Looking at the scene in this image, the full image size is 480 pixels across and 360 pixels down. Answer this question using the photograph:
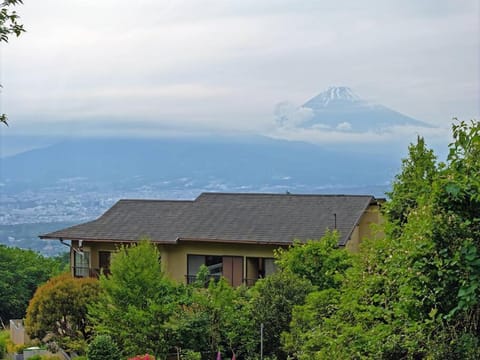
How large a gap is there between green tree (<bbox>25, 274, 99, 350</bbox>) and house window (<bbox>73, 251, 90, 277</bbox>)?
7471 millimetres

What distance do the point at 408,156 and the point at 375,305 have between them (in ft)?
11.5

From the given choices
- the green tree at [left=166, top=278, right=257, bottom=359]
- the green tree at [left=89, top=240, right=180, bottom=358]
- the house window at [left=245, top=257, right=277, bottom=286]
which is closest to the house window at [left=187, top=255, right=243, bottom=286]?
the house window at [left=245, top=257, right=277, bottom=286]

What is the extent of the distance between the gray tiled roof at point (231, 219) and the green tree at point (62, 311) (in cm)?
640

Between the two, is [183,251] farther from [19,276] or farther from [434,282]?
[434,282]

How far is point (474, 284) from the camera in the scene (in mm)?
7105

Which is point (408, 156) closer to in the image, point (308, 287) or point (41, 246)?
point (308, 287)

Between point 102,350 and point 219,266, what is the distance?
11248mm

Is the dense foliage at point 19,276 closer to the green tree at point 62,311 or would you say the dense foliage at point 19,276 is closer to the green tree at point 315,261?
the green tree at point 62,311

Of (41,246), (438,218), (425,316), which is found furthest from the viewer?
(41,246)

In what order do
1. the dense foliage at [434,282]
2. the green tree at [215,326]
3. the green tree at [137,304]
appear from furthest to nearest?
the green tree at [137,304], the green tree at [215,326], the dense foliage at [434,282]

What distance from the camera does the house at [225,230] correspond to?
2870 centimetres

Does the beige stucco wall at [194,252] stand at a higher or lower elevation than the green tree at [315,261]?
lower

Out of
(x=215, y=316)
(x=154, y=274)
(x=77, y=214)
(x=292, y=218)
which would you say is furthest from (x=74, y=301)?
(x=77, y=214)

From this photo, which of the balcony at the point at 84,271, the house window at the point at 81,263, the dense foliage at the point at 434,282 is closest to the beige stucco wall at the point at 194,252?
the balcony at the point at 84,271
